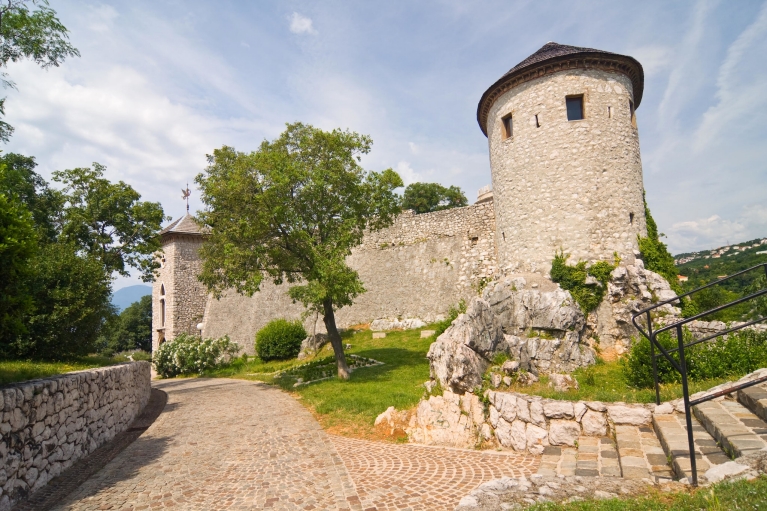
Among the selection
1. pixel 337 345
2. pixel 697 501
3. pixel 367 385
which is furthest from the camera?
pixel 337 345

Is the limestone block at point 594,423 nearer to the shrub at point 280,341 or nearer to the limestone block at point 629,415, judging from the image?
the limestone block at point 629,415

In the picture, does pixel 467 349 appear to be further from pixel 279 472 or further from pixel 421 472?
pixel 279 472

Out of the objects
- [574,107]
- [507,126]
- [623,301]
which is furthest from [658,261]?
[507,126]

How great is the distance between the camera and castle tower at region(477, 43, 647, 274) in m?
13.1

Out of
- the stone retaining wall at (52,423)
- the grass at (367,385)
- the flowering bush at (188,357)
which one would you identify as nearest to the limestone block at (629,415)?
the grass at (367,385)

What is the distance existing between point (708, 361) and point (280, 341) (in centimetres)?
1779

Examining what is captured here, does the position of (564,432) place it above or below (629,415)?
below

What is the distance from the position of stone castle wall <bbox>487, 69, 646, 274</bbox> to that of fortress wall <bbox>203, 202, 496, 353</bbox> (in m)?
A: 6.65

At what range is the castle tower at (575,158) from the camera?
13.1 m

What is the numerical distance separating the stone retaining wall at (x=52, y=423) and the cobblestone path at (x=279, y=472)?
597 mm

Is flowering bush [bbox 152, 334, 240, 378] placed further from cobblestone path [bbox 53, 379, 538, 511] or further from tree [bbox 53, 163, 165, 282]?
cobblestone path [bbox 53, 379, 538, 511]

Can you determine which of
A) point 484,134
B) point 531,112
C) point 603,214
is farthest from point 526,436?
point 484,134

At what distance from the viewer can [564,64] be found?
13422 mm

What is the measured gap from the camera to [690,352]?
7898mm
